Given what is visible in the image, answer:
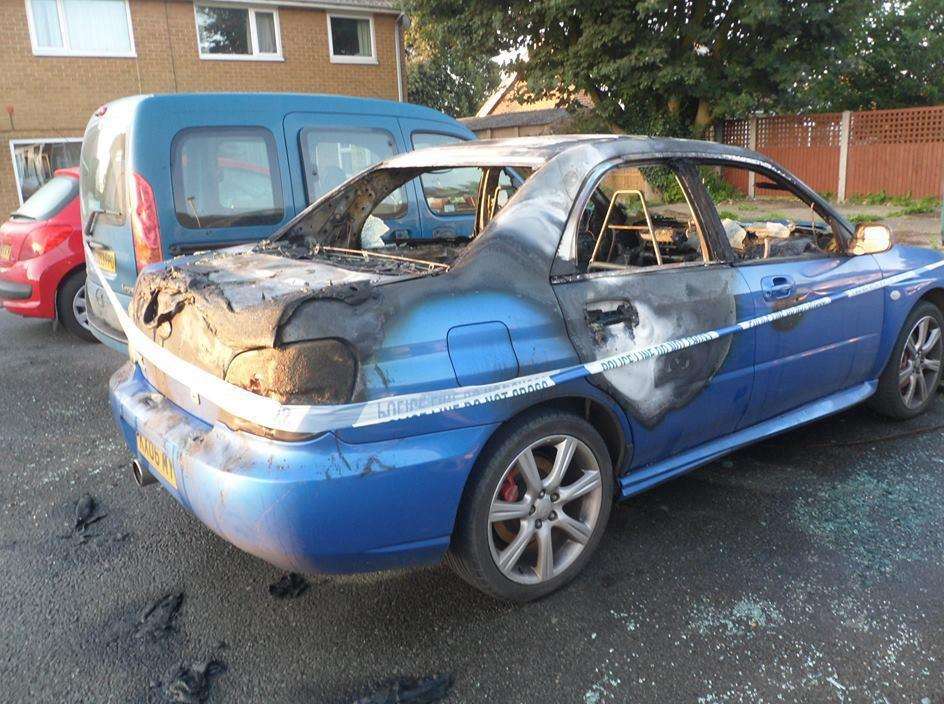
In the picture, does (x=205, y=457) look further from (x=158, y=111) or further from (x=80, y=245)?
(x=80, y=245)

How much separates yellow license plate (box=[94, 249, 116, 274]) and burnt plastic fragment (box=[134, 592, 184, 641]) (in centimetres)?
274

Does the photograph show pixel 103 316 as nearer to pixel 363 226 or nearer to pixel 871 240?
pixel 363 226

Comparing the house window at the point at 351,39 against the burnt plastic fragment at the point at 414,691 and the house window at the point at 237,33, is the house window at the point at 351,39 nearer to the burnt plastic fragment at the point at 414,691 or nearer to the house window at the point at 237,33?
the house window at the point at 237,33

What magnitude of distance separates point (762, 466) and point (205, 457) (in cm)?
274

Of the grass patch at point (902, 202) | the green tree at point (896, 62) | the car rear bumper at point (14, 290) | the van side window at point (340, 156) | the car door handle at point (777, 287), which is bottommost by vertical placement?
the grass patch at point (902, 202)

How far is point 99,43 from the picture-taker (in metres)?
15.7

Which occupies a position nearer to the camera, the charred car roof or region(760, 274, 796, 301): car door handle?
the charred car roof

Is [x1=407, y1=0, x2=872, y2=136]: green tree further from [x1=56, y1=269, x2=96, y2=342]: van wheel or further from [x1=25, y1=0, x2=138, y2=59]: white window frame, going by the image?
[x1=56, y1=269, x2=96, y2=342]: van wheel

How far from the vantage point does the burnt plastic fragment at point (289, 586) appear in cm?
296

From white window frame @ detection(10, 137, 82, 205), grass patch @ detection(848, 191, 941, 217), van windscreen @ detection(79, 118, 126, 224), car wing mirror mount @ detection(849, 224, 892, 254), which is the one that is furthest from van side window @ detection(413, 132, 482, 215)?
white window frame @ detection(10, 137, 82, 205)

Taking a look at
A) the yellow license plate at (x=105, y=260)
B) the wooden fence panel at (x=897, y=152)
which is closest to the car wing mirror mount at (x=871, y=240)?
the yellow license plate at (x=105, y=260)

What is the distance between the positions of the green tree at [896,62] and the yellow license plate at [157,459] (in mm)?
18350

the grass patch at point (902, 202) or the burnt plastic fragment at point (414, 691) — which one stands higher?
the grass patch at point (902, 202)

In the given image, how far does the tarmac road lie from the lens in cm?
245
